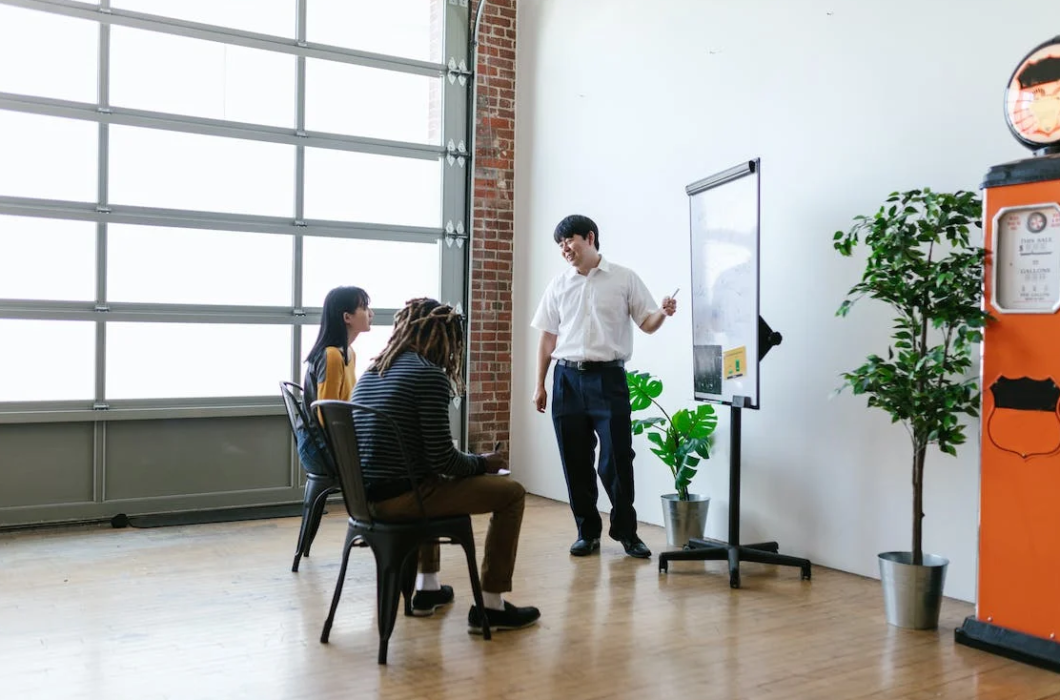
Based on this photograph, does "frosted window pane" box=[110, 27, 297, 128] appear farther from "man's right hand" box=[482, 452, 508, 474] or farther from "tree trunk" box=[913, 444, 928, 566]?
"tree trunk" box=[913, 444, 928, 566]

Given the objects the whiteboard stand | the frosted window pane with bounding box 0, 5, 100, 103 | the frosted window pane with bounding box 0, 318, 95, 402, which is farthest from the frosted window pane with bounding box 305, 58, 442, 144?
the whiteboard stand

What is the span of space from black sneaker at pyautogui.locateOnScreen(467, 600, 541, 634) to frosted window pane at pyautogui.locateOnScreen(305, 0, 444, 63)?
3.90m

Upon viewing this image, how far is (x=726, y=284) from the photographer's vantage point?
4.15 m

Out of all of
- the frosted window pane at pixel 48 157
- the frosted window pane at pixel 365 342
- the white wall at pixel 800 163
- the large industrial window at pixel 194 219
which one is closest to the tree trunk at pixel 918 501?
the white wall at pixel 800 163

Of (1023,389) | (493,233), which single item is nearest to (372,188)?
(493,233)

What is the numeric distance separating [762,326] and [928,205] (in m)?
0.82

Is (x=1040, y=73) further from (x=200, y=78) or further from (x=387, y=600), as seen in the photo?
(x=200, y=78)

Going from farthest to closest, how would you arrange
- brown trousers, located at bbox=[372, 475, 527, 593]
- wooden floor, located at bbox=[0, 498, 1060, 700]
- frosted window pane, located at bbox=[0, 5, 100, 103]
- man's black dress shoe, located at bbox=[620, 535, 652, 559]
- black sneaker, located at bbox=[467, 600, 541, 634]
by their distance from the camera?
frosted window pane, located at bbox=[0, 5, 100, 103], man's black dress shoe, located at bbox=[620, 535, 652, 559], black sneaker, located at bbox=[467, 600, 541, 634], brown trousers, located at bbox=[372, 475, 527, 593], wooden floor, located at bbox=[0, 498, 1060, 700]

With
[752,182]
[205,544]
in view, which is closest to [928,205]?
[752,182]

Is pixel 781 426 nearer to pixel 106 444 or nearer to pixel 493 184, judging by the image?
pixel 493 184

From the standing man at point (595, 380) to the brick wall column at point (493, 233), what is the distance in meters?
1.77

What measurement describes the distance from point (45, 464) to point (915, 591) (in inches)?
171

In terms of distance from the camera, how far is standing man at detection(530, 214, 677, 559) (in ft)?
14.8

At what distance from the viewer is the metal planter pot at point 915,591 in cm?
339
